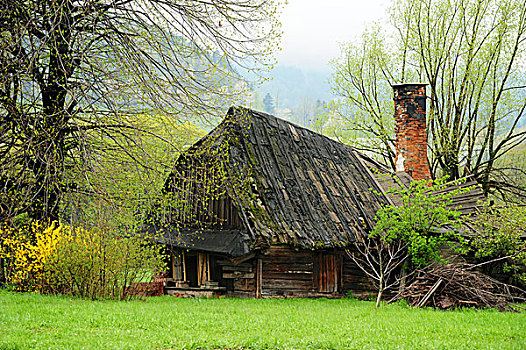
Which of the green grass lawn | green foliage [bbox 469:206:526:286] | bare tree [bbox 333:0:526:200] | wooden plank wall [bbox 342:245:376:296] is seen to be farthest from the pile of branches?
bare tree [bbox 333:0:526:200]

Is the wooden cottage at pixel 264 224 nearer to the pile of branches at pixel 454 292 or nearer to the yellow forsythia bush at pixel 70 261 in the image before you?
the yellow forsythia bush at pixel 70 261

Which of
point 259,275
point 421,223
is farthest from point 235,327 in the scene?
point 421,223

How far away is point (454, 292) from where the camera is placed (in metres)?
13.1

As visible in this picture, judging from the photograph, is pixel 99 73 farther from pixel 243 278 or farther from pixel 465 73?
pixel 465 73

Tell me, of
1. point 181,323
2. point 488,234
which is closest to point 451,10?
point 488,234

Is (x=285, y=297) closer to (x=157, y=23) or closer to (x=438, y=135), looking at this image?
(x=157, y=23)

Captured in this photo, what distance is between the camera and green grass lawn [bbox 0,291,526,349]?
7.50 meters

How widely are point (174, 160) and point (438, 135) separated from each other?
17.0 metres

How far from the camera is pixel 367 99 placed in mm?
28906

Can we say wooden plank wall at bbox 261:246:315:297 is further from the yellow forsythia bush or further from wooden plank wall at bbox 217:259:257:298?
the yellow forsythia bush

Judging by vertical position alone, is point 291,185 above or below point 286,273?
above

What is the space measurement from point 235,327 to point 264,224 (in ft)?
19.3

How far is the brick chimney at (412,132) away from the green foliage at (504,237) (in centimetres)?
524

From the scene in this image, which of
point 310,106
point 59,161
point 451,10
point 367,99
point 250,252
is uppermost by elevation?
point 310,106
